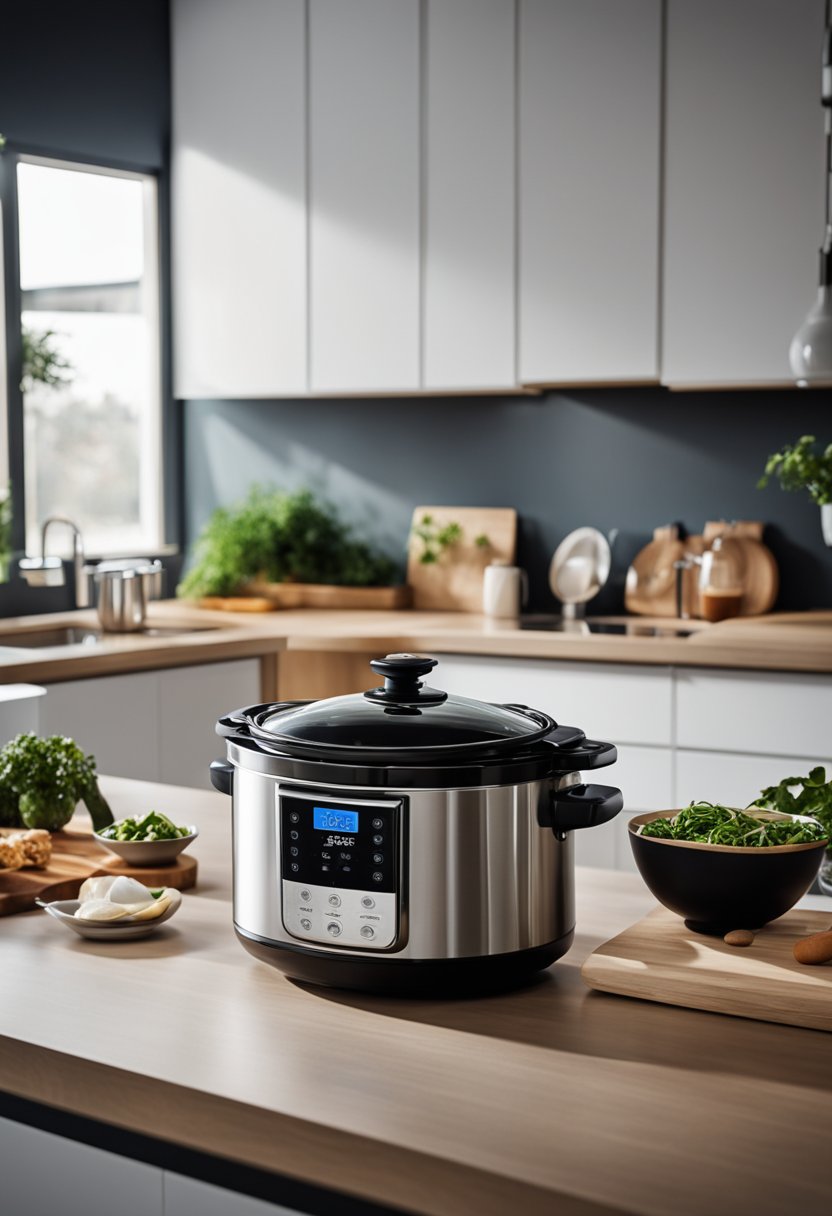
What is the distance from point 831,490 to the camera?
12.7 feet

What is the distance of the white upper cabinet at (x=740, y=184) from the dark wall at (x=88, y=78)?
188cm

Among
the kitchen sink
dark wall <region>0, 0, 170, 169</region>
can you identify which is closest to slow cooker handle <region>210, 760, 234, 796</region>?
the kitchen sink

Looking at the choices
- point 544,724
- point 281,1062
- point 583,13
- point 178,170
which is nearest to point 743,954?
point 544,724

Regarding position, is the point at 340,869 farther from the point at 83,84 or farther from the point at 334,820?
the point at 83,84

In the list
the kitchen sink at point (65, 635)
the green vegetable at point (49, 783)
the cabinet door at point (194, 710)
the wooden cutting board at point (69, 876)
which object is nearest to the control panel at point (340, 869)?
the wooden cutting board at point (69, 876)

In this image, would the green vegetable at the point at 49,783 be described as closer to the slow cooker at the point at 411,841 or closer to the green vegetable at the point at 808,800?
the slow cooker at the point at 411,841

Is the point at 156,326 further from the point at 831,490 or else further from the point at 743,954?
the point at 743,954

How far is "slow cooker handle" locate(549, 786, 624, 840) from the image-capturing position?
120cm

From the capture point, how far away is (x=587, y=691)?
379 cm

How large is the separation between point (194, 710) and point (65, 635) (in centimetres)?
70

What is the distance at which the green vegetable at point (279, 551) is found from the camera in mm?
4812

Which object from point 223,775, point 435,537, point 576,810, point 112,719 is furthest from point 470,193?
point 576,810

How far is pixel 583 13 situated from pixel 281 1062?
3.65 meters

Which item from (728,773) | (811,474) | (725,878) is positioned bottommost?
(728,773)
